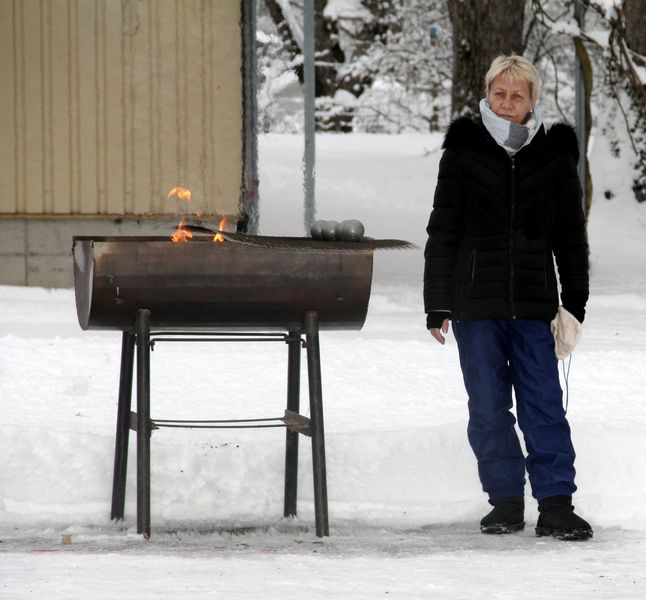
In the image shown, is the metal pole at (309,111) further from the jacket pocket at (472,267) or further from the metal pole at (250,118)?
the jacket pocket at (472,267)

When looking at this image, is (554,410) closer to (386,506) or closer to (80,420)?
(386,506)

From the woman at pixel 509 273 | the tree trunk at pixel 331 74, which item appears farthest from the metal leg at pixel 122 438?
the tree trunk at pixel 331 74

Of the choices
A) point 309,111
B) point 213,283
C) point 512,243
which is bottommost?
point 213,283

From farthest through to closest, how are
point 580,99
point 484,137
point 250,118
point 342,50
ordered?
point 342,50
point 580,99
point 250,118
point 484,137

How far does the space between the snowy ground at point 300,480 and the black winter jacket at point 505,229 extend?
37.3 inches

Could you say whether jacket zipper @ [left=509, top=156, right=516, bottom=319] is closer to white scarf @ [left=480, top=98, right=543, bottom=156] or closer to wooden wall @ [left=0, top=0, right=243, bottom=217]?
white scarf @ [left=480, top=98, right=543, bottom=156]

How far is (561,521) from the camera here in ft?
18.5

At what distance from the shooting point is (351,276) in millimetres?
5777

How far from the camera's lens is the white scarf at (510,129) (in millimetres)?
5734

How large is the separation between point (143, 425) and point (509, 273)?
155 cm

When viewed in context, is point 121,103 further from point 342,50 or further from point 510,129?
point 342,50

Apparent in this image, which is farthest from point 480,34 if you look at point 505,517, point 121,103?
point 505,517

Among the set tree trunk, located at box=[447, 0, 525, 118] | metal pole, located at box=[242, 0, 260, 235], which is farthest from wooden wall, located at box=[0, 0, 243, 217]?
tree trunk, located at box=[447, 0, 525, 118]

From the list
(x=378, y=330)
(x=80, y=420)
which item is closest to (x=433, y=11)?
(x=378, y=330)
